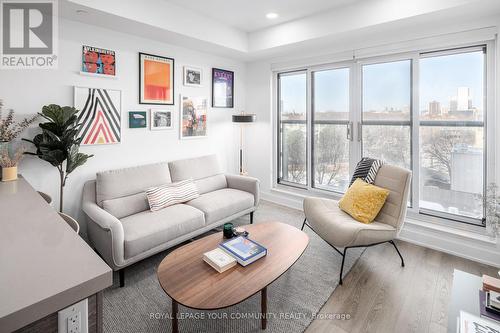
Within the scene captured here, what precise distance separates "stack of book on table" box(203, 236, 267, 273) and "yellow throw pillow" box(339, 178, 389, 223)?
1232 mm

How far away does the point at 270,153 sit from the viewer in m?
4.72

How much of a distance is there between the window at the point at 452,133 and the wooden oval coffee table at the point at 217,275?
6.57 ft

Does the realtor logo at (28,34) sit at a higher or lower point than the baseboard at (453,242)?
higher

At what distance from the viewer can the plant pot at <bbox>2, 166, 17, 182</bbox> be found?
221 centimetres

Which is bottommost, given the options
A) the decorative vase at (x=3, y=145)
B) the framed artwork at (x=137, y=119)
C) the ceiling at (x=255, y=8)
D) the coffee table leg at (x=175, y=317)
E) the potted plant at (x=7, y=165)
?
the coffee table leg at (x=175, y=317)

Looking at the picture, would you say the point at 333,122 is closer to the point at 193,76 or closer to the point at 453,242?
the point at 453,242

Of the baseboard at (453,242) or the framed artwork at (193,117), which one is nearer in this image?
the baseboard at (453,242)

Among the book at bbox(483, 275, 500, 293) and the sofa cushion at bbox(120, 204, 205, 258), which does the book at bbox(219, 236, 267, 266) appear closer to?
the sofa cushion at bbox(120, 204, 205, 258)

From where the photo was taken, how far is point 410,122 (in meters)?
3.30

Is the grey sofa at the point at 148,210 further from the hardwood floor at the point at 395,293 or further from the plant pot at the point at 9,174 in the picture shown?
the hardwood floor at the point at 395,293

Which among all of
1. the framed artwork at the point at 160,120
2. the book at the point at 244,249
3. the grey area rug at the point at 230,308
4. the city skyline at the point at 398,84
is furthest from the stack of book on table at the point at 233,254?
the city skyline at the point at 398,84

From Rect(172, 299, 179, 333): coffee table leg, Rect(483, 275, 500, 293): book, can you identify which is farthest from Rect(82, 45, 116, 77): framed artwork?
Rect(483, 275, 500, 293): book

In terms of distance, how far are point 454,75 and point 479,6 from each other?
72cm

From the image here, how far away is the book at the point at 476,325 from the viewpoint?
1.26 metres
